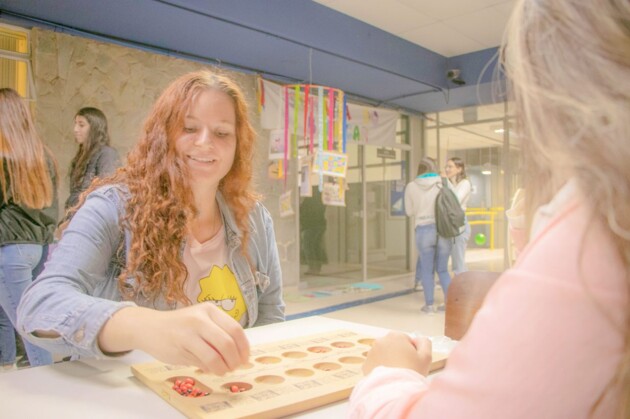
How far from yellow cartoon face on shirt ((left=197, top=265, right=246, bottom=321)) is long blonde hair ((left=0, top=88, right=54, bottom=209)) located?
187 centimetres

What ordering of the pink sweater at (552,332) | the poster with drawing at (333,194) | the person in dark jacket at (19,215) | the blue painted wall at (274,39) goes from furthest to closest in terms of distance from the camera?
the poster with drawing at (333,194) → the blue painted wall at (274,39) → the person in dark jacket at (19,215) → the pink sweater at (552,332)

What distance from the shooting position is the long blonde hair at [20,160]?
8.69 feet

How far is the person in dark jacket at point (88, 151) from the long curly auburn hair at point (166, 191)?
7.06 feet

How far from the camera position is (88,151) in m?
3.46

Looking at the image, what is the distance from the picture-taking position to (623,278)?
1.25ft

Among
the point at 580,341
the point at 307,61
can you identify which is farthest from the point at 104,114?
the point at 580,341

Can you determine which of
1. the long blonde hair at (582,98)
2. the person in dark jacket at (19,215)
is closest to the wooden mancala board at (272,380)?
the long blonde hair at (582,98)

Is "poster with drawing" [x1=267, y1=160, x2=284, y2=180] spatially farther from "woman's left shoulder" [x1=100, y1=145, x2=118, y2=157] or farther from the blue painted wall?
"woman's left shoulder" [x1=100, y1=145, x2=118, y2=157]

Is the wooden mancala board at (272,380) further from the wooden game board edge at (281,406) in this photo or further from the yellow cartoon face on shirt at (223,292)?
the yellow cartoon face on shirt at (223,292)

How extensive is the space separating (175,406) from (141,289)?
1.76 feet

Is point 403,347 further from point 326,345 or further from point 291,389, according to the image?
point 326,345

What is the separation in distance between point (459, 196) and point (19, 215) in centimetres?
367

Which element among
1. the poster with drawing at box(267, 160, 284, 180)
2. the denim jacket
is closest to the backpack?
the poster with drawing at box(267, 160, 284, 180)

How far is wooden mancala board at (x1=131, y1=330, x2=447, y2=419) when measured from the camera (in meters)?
0.72
